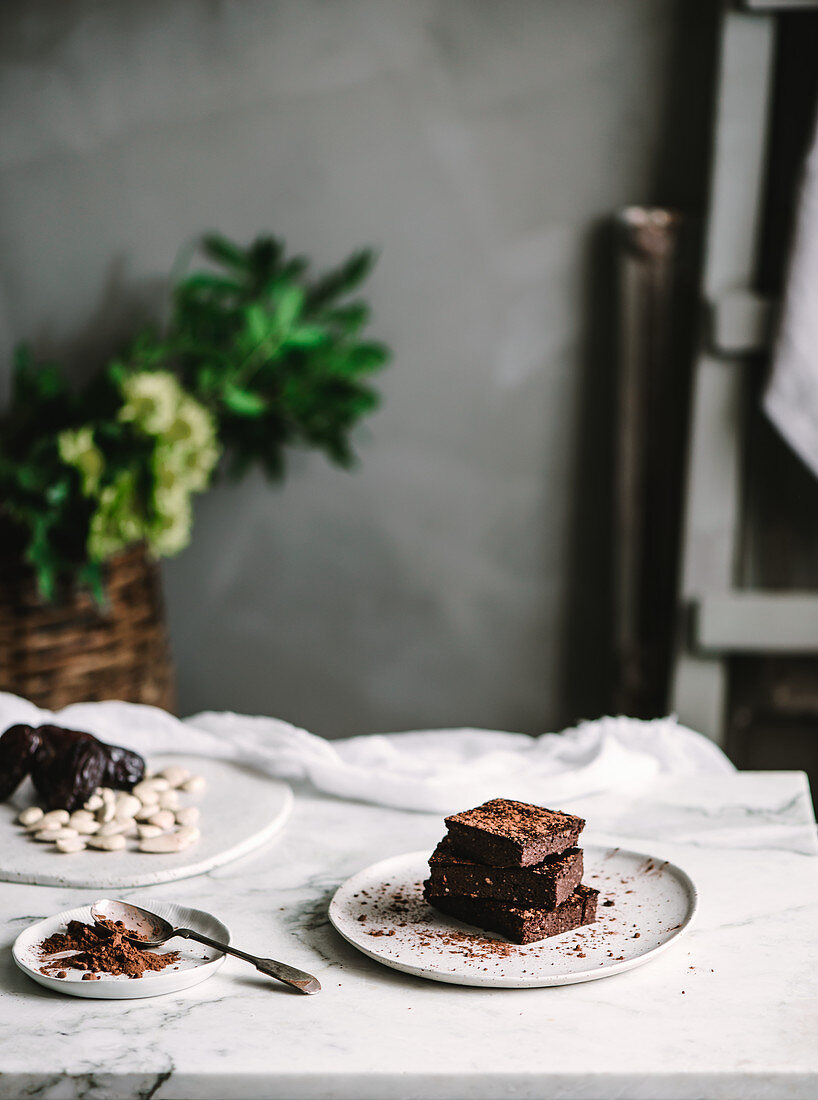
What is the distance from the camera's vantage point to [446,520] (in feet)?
7.69

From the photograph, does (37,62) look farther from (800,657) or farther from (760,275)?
(800,657)

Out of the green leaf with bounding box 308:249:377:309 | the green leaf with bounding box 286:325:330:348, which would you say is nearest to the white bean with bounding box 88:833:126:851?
the green leaf with bounding box 286:325:330:348

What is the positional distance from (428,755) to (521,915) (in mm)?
497

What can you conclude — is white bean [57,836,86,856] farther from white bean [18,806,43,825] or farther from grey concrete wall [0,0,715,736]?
grey concrete wall [0,0,715,736]

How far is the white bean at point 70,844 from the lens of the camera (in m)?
1.07

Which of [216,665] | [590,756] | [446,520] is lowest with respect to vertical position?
[216,665]

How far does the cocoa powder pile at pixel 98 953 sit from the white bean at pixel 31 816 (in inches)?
9.5

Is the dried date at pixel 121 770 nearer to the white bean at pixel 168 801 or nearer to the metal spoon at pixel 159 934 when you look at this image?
the white bean at pixel 168 801

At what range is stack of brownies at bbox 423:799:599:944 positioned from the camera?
90cm

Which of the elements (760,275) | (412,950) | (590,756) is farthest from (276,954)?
(760,275)

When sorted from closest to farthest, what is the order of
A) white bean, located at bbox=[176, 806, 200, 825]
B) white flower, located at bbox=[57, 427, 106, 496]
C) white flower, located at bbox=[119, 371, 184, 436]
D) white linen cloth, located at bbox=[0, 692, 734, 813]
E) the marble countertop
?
the marble countertop < white bean, located at bbox=[176, 806, 200, 825] < white linen cloth, located at bbox=[0, 692, 734, 813] < white flower, located at bbox=[57, 427, 106, 496] < white flower, located at bbox=[119, 371, 184, 436]

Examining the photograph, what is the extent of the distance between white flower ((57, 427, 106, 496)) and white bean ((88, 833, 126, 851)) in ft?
2.81

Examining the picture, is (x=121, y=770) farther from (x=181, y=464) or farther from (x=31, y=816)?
(x=181, y=464)

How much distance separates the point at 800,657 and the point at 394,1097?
1699 mm
